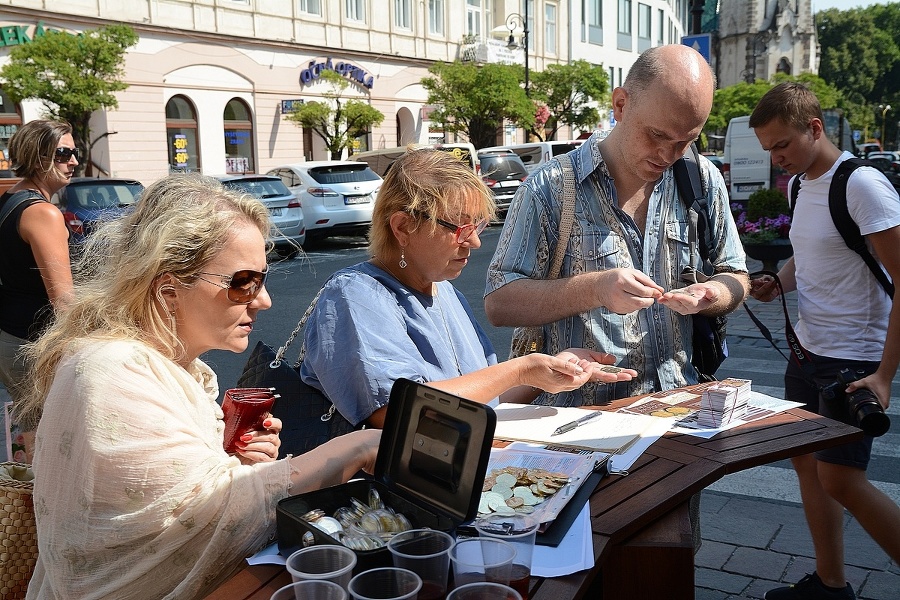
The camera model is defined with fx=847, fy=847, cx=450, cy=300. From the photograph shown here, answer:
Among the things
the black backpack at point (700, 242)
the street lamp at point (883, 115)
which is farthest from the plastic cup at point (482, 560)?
the street lamp at point (883, 115)

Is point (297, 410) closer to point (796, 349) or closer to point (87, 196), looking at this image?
point (796, 349)

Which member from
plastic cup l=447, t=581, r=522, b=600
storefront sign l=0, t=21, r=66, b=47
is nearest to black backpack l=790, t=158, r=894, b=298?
plastic cup l=447, t=581, r=522, b=600

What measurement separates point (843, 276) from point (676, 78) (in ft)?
4.28

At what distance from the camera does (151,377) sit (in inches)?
72.2

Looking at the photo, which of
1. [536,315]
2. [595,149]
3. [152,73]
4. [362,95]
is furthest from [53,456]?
[362,95]

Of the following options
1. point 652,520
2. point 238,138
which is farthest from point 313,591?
point 238,138

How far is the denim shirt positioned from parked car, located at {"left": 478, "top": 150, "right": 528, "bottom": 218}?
1730 centimetres

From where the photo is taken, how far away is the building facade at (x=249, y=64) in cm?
2377

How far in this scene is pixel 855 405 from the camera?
10.7ft

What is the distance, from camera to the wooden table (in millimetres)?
1749

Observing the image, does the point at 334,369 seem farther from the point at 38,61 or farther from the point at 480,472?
the point at 38,61

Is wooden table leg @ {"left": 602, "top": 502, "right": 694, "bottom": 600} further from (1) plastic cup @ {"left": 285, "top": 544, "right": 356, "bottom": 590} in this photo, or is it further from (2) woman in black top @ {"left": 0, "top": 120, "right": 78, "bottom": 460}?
(2) woman in black top @ {"left": 0, "top": 120, "right": 78, "bottom": 460}

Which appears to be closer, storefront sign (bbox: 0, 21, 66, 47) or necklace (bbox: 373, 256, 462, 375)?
necklace (bbox: 373, 256, 462, 375)

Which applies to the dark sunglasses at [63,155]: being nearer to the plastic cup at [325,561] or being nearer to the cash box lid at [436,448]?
the cash box lid at [436,448]
